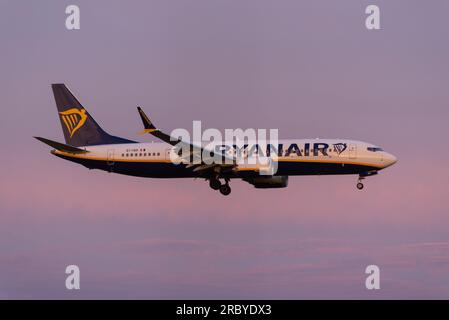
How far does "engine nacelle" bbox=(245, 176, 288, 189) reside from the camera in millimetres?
95812

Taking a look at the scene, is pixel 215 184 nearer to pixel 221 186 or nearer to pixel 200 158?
pixel 221 186

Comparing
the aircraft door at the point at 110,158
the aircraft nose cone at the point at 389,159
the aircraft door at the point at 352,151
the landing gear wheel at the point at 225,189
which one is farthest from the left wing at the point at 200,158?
the aircraft nose cone at the point at 389,159

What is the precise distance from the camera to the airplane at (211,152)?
301 feet

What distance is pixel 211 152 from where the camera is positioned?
91562mm

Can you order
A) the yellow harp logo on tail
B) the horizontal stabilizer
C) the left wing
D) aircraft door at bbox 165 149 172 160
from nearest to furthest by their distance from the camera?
the left wing → aircraft door at bbox 165 149 172 160 → the horizontal stabilizer → the yellow harp logo on tail

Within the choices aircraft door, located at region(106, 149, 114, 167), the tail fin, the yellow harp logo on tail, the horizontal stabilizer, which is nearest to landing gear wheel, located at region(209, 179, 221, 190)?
the tail fin

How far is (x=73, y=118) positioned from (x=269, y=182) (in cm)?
2006

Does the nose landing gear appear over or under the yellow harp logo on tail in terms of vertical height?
under

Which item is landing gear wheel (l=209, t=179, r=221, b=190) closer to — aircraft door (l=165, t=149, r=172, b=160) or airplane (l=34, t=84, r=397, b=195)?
airplane (l=34, t=84, r=397, b=195)

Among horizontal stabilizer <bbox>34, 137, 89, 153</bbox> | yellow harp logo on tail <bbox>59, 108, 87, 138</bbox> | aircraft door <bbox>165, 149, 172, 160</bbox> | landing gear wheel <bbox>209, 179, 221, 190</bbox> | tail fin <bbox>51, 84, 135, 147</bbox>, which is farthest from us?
yellow harp logo on tail <bbox>59, 108, 87, 138</bbox>

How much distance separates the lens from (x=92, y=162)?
98188 millimetres

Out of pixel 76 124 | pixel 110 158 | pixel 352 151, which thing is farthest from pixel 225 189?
pixel 76 124
